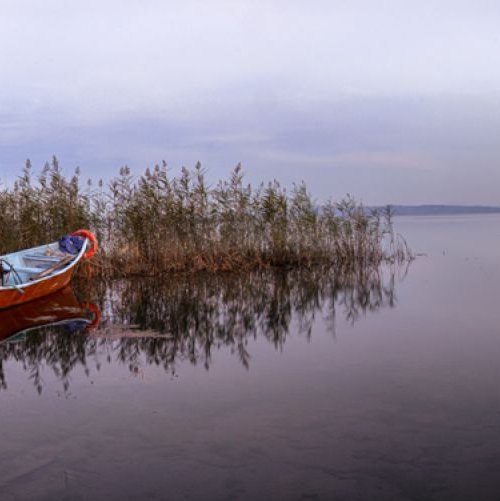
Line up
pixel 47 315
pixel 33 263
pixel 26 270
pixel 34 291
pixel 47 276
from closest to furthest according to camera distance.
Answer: pixel 47 315
pixel 34 291
pixel 47 276
pixel 26 270
pixel 33 263

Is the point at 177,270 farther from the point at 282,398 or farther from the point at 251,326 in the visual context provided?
the point at 282,398

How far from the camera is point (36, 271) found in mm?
11070

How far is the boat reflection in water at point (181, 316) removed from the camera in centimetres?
709

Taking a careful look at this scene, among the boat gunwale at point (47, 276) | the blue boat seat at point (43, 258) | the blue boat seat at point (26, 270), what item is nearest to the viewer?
the boat gunwale at point (47, 276)

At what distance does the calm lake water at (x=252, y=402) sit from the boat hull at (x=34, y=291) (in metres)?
0.36

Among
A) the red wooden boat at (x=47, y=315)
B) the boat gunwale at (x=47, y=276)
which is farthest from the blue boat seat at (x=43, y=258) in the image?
the red wooden boat at (x=47, y=315)

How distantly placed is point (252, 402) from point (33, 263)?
24.8 feet

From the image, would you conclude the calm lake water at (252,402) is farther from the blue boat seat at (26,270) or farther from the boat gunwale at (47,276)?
the blue boat seat at (26,270)

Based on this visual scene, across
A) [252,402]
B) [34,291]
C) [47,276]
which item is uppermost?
[47,276]

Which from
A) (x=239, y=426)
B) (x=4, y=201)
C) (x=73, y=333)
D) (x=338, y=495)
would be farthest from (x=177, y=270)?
(x=338, y=495)

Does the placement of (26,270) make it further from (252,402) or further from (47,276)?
(252,402)

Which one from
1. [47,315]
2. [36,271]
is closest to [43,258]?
[36,271]

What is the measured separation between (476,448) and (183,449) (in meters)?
1.91

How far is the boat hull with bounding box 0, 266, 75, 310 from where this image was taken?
31.8ft
